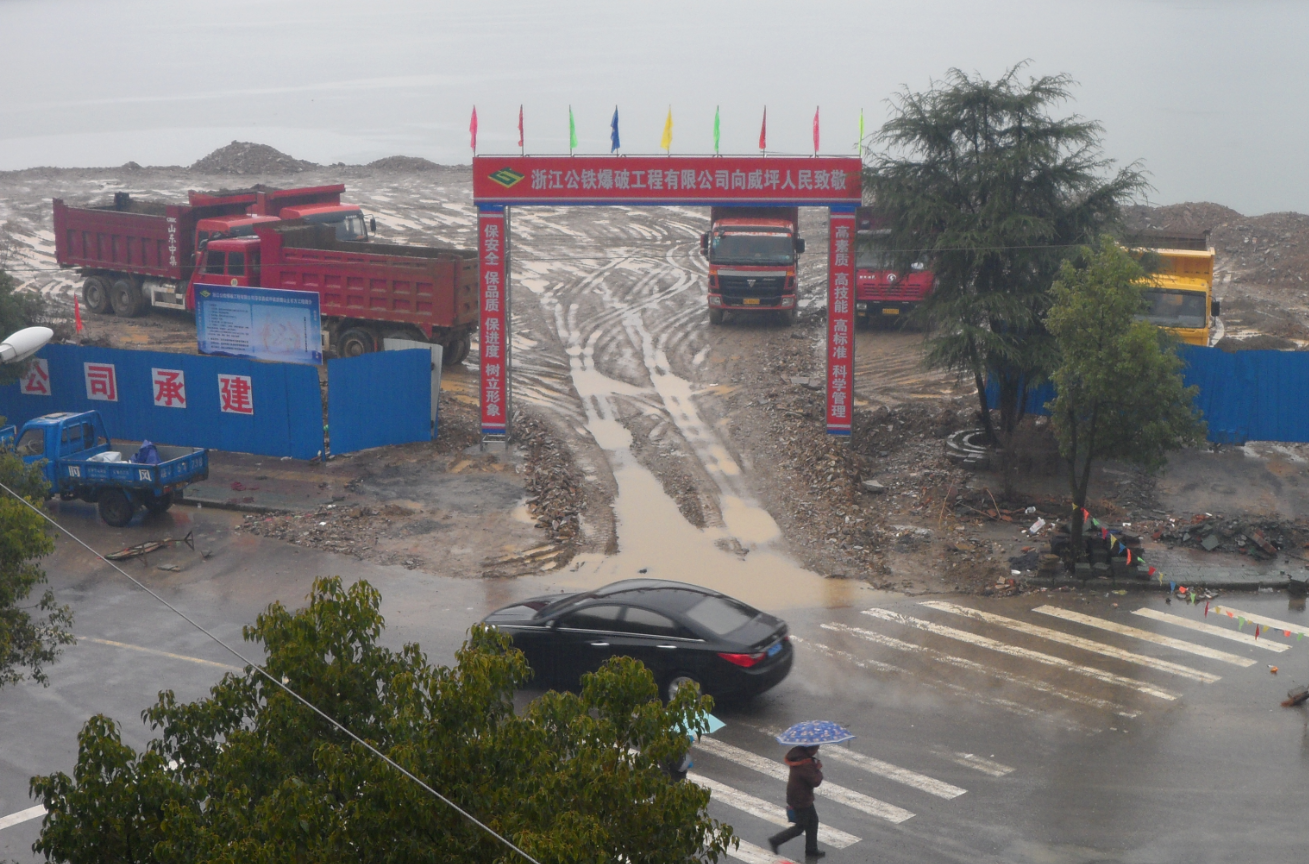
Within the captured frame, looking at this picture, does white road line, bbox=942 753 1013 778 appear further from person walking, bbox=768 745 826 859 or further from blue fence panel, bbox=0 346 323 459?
blue fence panel, bbox=0 346 323 459

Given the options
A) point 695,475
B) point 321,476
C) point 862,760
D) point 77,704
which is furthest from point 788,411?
point 77,704

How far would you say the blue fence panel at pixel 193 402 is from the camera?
21969 mm

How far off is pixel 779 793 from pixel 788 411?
1369 centimetres

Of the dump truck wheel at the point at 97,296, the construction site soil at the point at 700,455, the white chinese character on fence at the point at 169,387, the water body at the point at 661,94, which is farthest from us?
the water body at the point at 661,94

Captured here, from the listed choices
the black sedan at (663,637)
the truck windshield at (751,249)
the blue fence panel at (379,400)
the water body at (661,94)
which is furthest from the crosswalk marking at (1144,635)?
the water body at (661,94)

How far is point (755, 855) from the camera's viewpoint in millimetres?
10336

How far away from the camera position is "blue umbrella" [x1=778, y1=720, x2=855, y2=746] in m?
10.1

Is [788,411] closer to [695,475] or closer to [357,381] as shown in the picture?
[695,475]

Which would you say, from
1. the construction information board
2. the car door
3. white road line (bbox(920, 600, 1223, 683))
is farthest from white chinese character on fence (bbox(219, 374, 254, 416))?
white road line (bbox(920, 600, 1223, 683))

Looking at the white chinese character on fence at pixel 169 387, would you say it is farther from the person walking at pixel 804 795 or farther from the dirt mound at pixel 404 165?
the dirt mound at pixel 404 165

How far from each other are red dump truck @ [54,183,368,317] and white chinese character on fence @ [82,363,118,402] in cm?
871

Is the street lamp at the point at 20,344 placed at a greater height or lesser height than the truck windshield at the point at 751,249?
lesser

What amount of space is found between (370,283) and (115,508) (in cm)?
989

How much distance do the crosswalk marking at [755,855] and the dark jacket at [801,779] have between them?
0.52 metres
